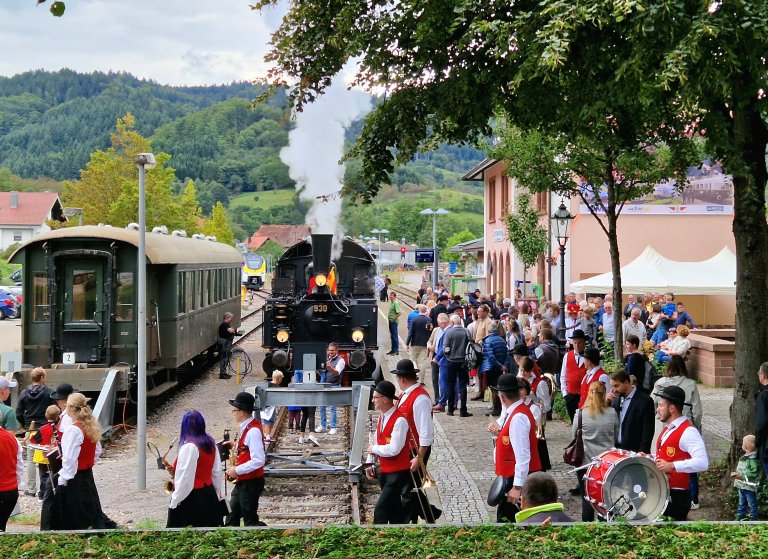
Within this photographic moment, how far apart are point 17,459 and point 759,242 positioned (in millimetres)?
7716

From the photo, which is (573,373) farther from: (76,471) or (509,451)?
(76,471)

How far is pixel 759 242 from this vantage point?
9.82m

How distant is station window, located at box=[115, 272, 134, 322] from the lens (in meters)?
16.8

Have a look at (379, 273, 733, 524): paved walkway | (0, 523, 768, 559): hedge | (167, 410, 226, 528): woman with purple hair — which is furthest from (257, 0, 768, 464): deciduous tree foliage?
(167, 410, 226, 528): woman with purple hair

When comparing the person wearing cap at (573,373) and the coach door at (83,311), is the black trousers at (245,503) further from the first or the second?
the coach door at (83,311)

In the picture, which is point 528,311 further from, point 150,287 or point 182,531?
point 182,531

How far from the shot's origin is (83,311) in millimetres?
16703

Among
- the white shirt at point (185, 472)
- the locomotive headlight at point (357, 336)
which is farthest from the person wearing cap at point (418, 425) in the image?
the locomotive headlight at point (357, 336)

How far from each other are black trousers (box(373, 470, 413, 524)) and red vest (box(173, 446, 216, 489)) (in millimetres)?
1537

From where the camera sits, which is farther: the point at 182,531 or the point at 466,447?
the point at 466,447

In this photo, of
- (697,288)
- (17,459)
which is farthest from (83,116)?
(17,459)

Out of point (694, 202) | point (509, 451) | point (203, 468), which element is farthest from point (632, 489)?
point (694, 202)

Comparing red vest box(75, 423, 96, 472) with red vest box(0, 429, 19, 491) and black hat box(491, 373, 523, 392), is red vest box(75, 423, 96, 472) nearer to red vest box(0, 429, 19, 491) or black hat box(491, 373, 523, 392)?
red vest box(0, 429, 19, 491)

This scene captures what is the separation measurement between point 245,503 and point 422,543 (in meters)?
1.99
